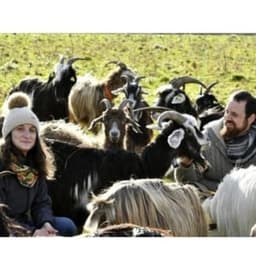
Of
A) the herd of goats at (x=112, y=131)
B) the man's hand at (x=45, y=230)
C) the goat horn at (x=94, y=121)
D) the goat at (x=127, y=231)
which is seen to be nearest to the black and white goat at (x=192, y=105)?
the herd of goats at (x=112, y=131)

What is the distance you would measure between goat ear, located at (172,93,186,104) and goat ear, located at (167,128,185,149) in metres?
0.22

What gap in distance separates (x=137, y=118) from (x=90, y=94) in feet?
1.33

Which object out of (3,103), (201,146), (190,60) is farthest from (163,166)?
(3,103)

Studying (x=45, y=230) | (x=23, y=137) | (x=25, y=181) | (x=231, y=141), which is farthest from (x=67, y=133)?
(x=231, y=141)

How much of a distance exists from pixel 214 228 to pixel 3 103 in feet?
5.93

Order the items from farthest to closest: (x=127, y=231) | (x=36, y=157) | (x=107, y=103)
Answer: (x=107, y=103) < (x=36, y=157) < (x=127, y=231)

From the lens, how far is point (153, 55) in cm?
725

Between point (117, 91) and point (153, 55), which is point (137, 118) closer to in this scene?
point (117, 91)

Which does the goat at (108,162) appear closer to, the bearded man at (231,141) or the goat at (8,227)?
the bearded man at (231,141)

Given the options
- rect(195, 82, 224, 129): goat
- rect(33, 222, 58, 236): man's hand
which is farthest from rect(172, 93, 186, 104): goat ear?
rect(33, 222, 58, 236): man's hand

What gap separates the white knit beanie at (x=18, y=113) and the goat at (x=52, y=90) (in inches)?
2.0

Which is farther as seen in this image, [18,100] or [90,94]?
[90,94]

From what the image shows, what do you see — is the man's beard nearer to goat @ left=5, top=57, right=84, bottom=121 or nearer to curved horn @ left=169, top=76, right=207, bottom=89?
curved horn @ left=169, top=76, right=207, bottom=89

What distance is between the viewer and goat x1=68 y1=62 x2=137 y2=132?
7.28 metres
